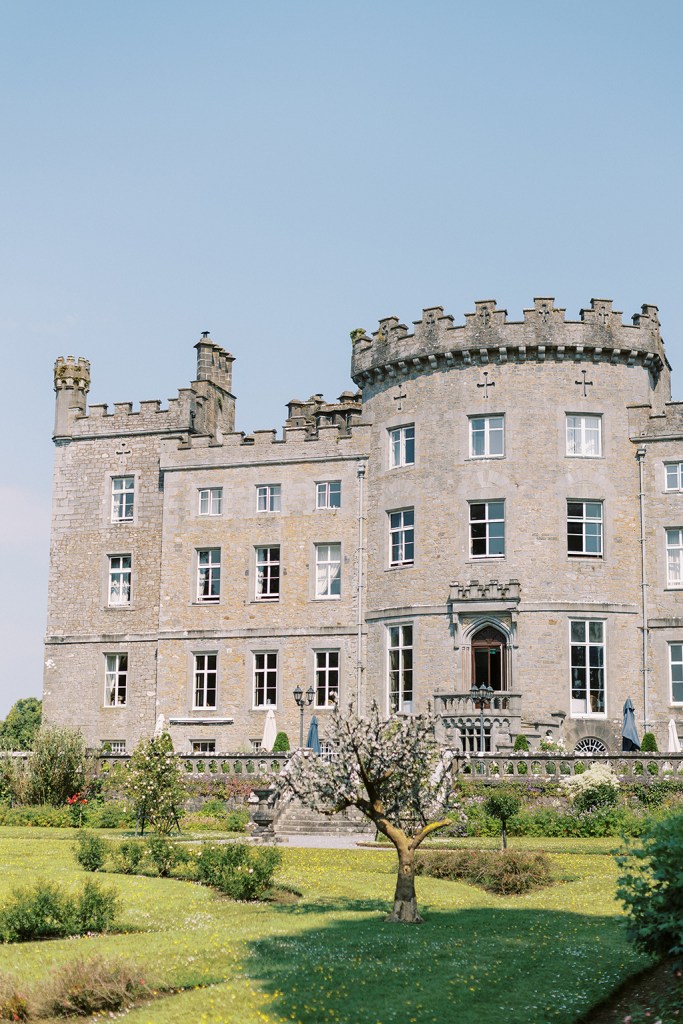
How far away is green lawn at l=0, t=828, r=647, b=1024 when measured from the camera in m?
13.5

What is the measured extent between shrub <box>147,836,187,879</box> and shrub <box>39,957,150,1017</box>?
9.13 m

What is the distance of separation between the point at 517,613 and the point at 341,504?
7.70 m

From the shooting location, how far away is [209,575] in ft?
152

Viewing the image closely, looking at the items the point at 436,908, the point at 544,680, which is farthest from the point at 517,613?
the point at 436,908

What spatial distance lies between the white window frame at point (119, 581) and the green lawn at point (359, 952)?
A: 988 inches

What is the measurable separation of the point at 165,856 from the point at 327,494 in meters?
23.0

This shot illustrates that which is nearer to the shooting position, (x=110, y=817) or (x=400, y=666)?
(x=110, y=817)

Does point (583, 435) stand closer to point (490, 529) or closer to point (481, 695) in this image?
point (490, 529)

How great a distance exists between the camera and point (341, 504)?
44812mm

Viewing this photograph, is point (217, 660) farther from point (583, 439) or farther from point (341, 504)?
point (583, 439)

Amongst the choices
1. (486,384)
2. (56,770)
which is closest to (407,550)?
(486,384)

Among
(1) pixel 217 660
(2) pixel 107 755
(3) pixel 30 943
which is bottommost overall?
(3) pixel 30 943

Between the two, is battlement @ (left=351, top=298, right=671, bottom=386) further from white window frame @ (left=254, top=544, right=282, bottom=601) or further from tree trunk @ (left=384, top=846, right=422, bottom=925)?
tree trunk @ (left=384, top=846, right=422, bottom=925)

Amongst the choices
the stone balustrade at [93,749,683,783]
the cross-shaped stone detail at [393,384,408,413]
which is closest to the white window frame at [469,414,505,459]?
the cross-shaped stone detail at [393,384,408,413]
